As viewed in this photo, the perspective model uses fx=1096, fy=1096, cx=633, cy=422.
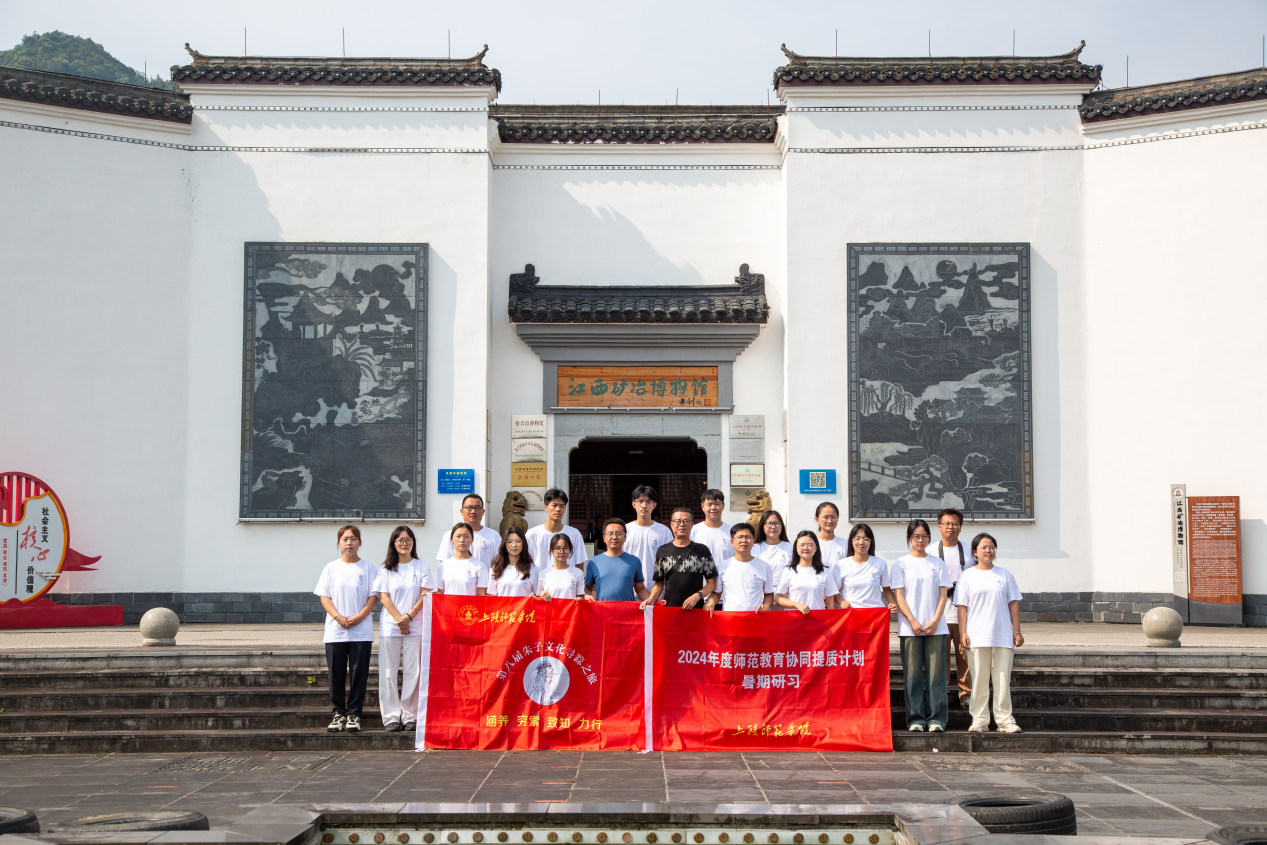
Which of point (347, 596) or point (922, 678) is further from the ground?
point (347, 596)

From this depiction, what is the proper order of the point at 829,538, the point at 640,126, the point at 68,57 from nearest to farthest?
the point at 829,538
the point at 640,126
the point at 68,57

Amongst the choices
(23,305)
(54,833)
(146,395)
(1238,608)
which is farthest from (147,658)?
(1238,608)

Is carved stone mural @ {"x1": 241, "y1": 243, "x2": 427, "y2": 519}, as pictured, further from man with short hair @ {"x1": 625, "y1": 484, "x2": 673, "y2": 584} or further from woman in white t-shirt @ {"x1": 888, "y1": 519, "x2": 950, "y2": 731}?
woman in white t-shirt @ {"x1": 888, "y1": 519, "x2": 950, "y2": 731}

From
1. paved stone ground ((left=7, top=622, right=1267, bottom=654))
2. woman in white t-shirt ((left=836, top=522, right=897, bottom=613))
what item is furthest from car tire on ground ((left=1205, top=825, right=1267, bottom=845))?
paved stone ground ((left=7, top=622, right=1267, bottom=654))

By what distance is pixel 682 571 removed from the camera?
721cm

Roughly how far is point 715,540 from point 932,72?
748cm

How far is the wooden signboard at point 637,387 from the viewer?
13.1 m

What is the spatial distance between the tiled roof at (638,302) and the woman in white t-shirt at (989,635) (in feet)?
19.6

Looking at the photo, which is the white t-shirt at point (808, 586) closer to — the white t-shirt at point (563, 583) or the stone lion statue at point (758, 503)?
the white t-shirt at point (563, 583)

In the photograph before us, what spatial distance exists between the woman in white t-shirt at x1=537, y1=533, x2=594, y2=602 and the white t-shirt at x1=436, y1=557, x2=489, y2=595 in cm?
43

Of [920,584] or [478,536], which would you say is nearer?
[920,584]

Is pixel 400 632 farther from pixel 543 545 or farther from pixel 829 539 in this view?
pixel 829 539

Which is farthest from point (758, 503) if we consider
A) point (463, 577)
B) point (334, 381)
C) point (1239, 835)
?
point (1239, 835)

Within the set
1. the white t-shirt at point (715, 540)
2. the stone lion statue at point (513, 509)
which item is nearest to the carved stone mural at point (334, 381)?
the stone lion statue at point (513, 509)
